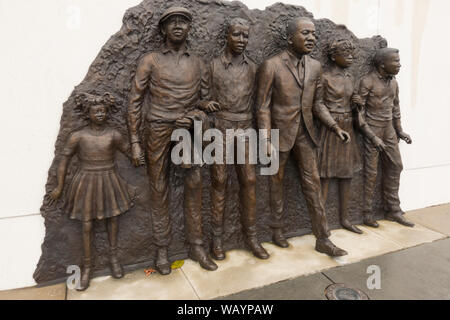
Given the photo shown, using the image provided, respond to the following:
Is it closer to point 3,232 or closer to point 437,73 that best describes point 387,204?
point 437,73

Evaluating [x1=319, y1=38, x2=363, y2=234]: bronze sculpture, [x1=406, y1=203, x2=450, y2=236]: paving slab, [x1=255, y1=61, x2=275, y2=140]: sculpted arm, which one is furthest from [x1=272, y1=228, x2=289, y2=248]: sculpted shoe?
[x1=406, y1=203, x2=450, y2=236]: paving slab

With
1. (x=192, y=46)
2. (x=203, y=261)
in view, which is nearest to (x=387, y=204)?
(x=203, y=261)

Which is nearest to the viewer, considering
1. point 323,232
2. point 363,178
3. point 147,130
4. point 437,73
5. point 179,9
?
point 179,9

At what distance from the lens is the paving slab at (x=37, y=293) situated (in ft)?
8.67

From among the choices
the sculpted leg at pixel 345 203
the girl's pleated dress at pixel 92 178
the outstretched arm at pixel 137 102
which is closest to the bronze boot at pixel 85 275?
the girl's pleated dress at pixel 92 178

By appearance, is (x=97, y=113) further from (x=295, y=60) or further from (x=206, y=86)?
(x=295, y=60)

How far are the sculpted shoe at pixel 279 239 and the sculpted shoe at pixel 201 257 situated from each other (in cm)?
85

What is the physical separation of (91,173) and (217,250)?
56.7 inches

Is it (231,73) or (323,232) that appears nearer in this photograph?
(231,73)

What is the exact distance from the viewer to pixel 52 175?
8.86ft

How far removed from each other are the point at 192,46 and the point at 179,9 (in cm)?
38

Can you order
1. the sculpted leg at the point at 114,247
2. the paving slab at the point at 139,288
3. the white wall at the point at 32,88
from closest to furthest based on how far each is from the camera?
1. the white wall at the point at 32,88
2. the paving slab at the point at 139,288
3. the sculpted leg at the point at 114,247

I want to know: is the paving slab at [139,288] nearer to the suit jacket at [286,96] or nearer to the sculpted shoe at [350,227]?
the suit jacket at [286,96]

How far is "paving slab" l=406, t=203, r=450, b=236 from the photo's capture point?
4059 mm
